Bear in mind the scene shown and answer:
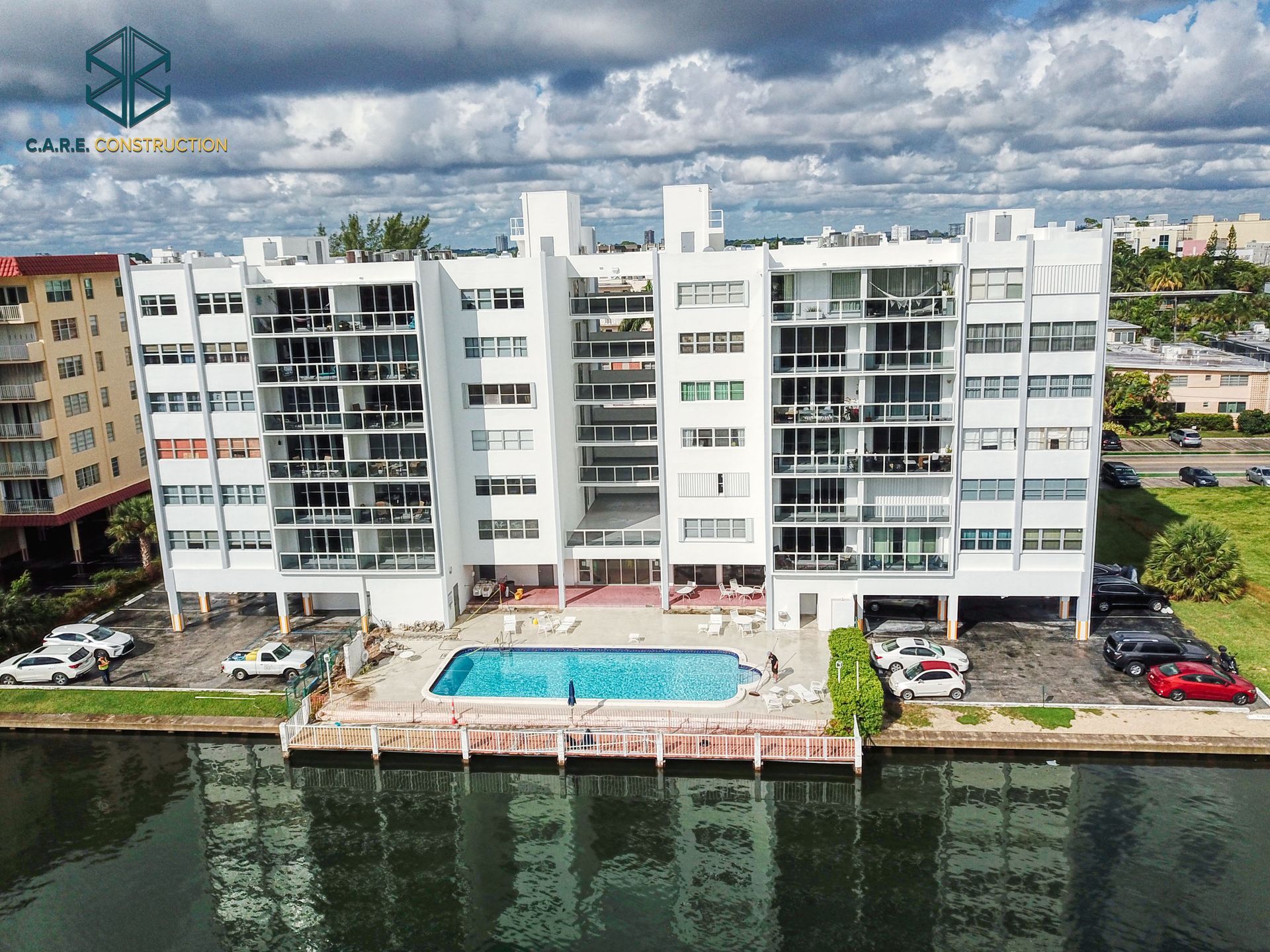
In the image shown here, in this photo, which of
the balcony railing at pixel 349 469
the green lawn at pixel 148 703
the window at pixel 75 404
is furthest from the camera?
the window at pixel 75 404

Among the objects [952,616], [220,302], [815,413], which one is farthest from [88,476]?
[952,616]

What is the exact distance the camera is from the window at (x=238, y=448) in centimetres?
4862

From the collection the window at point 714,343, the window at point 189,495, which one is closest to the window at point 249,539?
the window at point 189,495

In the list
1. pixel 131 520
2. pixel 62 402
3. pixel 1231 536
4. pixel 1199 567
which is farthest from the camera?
pixel 62 402

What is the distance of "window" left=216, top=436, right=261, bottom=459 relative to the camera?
48625mm

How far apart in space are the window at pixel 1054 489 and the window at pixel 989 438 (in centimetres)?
208

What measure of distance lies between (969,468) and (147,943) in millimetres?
37591

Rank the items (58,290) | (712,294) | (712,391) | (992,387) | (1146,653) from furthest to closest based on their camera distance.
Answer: (58,290), (712,391), (712,294), (992,387), (1146,653)

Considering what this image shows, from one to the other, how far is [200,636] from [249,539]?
5758mm

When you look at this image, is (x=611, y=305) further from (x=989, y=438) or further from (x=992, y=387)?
(x=989, y=438)

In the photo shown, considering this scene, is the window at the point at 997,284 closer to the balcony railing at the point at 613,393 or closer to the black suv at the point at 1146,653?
the black suv at the point at 1146,653

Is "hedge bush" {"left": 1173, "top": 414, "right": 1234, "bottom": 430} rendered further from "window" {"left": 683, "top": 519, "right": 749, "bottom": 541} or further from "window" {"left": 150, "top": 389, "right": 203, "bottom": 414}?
"window" {"left": 150, "top": 389, "right": 203, "bottom": 414}

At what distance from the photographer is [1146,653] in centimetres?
4209

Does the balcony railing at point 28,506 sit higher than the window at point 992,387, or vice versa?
the window at point 992,387
